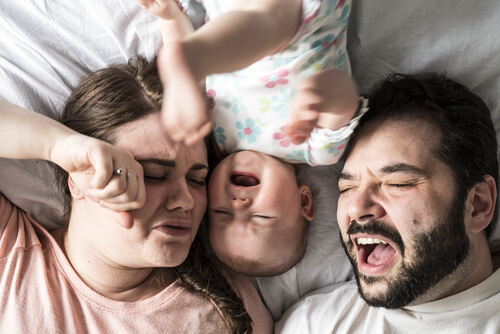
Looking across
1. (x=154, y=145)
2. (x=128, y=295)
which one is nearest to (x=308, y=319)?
(x=128, y=295)

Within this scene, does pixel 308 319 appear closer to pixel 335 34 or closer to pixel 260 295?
pixel 260 295

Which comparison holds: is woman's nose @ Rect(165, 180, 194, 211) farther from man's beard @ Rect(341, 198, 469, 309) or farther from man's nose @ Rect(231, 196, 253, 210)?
man's beard @ Rect(341, 198, 469, 309)

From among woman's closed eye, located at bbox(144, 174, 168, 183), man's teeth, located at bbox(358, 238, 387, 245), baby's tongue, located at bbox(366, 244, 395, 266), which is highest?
woman's closed eye, located at bbox(144, 174, 168, 183)

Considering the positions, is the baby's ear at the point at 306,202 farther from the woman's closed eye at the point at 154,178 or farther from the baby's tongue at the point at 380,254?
the woman's closed eye at the point at 154,178

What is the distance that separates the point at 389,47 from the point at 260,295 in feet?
2.92

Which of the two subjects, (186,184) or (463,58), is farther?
(463,58)

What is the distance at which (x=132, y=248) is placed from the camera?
1.44 meters

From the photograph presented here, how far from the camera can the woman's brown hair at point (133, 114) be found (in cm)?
146

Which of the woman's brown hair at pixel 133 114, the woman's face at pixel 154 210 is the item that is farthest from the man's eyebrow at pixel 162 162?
the woman's brown hair at pixel 133 114

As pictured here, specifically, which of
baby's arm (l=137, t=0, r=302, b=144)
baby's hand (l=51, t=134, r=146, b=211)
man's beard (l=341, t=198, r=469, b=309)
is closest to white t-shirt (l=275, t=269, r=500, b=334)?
man's beard (l=341, t=198, r=469, b=309)

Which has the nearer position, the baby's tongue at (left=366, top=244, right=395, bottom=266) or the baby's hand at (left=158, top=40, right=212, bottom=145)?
the baby's hand at (left=158, top=40, right=212, bottom=145)

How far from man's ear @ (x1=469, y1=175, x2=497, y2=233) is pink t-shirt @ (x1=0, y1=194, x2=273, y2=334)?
73cm

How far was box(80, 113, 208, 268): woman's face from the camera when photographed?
4.66ft

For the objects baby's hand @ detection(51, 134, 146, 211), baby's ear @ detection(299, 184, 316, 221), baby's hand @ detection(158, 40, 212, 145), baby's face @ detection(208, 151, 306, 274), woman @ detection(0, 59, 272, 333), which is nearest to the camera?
baby's hand @ detection(158, 40, 212, 145)
